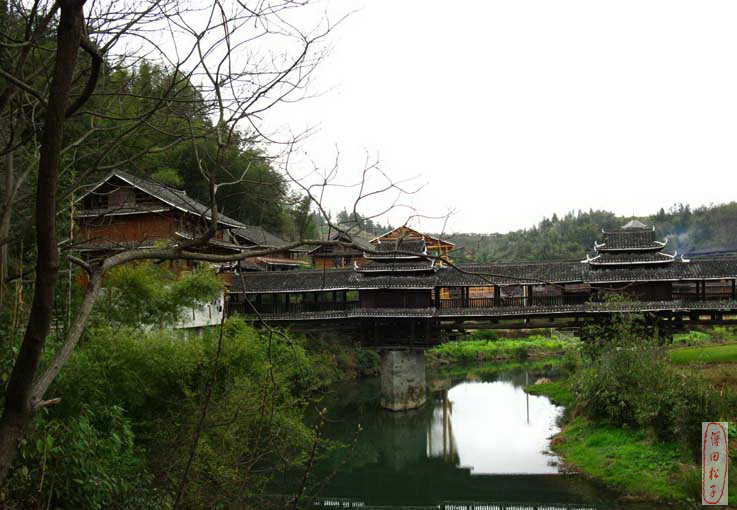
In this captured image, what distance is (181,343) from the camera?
945 cm

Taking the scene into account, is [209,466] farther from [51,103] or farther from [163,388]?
[51,103]

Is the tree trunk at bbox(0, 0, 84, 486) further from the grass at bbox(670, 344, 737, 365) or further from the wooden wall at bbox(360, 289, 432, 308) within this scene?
the wooden wall at bbox(360, 289, 432, 308)

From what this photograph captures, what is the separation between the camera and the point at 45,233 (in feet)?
7.07

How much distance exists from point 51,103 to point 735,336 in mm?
29051

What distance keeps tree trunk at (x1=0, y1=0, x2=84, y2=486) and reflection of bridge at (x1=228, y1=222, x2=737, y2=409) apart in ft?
50.8

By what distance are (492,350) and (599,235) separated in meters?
29.4

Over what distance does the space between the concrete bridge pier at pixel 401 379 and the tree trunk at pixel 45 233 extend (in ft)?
56.2

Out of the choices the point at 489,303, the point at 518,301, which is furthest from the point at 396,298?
the point at 518,301

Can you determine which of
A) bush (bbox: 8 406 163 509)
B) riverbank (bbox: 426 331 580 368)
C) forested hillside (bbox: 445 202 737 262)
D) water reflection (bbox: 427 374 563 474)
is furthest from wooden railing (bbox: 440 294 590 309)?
forested hillside (bbox: 445 202 737 262)

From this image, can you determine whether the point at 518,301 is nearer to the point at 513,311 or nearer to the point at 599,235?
the point at 513,311

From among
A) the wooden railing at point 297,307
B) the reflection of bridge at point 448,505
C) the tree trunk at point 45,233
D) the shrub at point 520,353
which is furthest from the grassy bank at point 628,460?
the shrub at point 520,353

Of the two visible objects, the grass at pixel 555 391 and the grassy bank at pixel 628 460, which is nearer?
the grassy bank at pixel 628 460

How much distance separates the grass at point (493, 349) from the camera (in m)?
30.0

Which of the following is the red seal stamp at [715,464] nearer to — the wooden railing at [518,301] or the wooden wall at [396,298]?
the wooden railing at [518,301]
